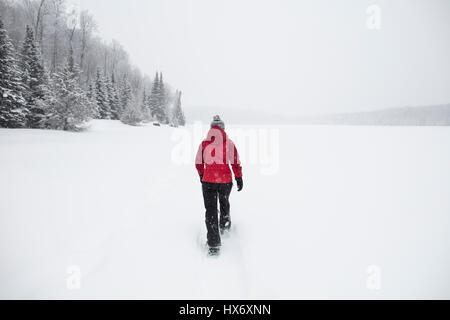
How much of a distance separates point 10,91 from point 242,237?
62.0 ft

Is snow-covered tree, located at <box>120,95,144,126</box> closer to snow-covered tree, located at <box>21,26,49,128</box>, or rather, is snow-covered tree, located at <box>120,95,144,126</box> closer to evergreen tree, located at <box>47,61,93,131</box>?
evergreen tree, located at <box>47,61,93,131</box>

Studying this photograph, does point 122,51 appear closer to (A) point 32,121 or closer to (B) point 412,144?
(A) point 32,121

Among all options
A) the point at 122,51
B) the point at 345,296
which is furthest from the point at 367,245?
the point at 122,51

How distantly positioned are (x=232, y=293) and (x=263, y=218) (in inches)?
75.2

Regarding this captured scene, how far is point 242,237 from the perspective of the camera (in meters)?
3.67

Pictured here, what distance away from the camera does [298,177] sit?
6457mm

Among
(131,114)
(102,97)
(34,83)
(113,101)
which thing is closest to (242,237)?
(34,83)

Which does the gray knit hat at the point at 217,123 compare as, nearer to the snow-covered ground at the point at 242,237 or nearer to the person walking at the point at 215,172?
the person walking at the point at 215,172

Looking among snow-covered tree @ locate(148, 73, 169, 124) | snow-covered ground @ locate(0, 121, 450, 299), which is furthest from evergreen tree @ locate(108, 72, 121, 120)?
snow-covered ground @ locate(0, 121, 450, 299)

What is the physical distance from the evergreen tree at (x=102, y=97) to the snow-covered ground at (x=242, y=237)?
27534 mm

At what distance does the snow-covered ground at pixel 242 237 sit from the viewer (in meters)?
2.51

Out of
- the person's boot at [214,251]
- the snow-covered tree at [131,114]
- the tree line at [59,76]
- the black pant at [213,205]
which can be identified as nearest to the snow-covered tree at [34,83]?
the tree line at [59,76]

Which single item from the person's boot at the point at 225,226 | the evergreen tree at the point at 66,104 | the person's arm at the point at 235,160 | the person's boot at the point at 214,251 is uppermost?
the evergreen tree at the point at 66,104

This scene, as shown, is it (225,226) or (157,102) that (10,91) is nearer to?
(225,226)
